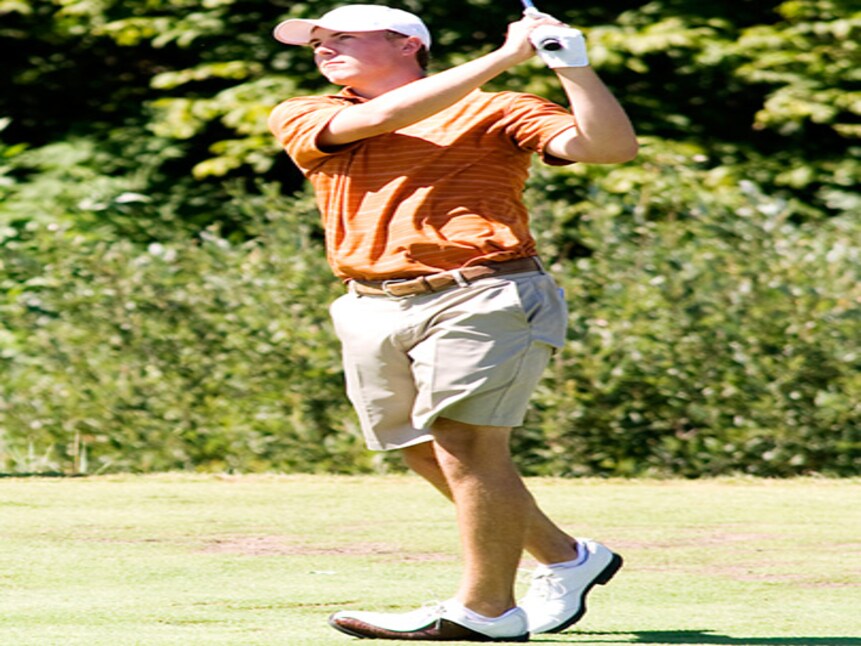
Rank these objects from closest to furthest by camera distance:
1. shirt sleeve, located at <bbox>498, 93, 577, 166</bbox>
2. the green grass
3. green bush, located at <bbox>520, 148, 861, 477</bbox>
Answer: shirt sleeve, located at <bbox>498, 93, 577, 166</bbox> → the green grass → green bush, located at <bbox>520, 148, 861, 477</bbox>

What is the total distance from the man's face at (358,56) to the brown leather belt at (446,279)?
545 mm

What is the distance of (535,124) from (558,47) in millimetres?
261

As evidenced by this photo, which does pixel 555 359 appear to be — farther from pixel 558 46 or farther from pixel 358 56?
pixel 558 46

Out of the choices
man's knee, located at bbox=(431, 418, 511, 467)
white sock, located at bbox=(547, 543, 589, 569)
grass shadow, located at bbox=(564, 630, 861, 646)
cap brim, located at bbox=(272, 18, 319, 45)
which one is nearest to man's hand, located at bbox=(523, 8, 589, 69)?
cap brim, located at bbox=(272, 18, 319, 45)

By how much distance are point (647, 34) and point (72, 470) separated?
5.27 meters

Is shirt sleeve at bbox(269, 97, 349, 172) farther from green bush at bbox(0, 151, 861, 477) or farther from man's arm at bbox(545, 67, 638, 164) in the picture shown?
green bush at bbox(0, 151, 861, 477)

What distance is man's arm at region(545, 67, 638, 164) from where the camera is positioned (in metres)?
3.89

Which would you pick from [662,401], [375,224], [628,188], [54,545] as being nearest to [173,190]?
[628,188]

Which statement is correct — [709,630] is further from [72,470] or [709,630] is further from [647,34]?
[647,34]

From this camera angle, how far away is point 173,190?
1307 centimetres

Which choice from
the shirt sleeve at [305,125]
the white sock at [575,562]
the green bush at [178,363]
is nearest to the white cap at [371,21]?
the shirt sleeve at [305,125]

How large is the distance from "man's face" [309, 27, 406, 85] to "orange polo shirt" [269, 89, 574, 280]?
0.16m

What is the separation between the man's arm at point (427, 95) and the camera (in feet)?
12.7

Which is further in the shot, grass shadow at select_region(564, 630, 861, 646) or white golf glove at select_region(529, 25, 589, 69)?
grass shadow at select_region(564, 630, 861, 646)
